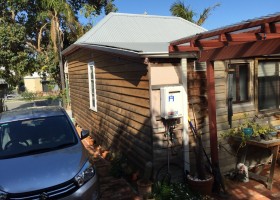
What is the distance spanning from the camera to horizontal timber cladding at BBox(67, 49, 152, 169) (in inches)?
247

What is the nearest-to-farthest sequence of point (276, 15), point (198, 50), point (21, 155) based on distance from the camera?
point (276, 15) < point (21, 155) < point (198, 50)

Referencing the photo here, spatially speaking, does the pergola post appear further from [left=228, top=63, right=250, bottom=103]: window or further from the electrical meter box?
[left=228, top=63, right=250, bottom=103]: window

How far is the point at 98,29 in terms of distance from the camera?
10.7 meters

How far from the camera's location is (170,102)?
5754mm

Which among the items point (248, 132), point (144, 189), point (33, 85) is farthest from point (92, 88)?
point (33, 85)

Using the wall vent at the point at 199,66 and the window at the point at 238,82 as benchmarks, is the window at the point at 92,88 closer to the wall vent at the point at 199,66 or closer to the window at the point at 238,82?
the wall vent at the point at 199,66

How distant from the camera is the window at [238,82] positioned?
697cm

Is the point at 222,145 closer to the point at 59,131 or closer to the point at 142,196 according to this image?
the point at 142,196

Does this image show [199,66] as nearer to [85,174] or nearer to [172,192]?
[172,192]

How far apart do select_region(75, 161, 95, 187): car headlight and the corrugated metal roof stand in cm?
528

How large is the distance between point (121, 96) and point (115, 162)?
5.52ft

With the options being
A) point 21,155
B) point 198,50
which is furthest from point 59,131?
point 198,50

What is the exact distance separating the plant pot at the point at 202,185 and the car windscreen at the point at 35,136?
243cm

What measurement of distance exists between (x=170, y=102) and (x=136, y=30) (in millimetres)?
5181
